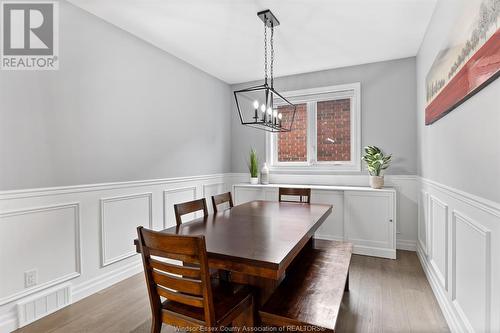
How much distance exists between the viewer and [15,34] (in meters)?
2.03

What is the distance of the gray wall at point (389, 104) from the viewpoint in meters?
3.53

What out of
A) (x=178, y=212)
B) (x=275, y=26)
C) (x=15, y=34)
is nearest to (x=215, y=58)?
(x=275, y=26)

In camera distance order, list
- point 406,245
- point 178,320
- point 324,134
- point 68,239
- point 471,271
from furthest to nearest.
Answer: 1. point 324,134
2. point 406,245
3. point 68,239
4. point 471,271
5. point 178,320

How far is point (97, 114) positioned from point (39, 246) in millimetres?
1234

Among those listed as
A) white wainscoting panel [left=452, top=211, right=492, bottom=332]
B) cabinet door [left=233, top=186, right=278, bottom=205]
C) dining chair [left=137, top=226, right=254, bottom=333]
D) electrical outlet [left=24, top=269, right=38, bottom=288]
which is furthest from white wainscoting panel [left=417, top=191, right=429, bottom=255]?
electrical outlet [left=24, top=269, right=38, bottom=288]

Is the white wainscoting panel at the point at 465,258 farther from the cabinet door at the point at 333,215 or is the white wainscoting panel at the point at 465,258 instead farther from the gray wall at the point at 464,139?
the cabinet door at the point at 333,215

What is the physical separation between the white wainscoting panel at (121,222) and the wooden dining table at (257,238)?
1.08m

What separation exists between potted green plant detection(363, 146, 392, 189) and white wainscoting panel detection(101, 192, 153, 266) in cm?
283

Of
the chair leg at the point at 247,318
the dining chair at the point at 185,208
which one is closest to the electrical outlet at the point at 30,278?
the dining chair at the point at 185,208

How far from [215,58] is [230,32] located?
2.50ft

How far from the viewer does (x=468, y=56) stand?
1400 mm

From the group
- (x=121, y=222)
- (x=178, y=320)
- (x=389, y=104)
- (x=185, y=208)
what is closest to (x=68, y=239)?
(x=121, y=222)

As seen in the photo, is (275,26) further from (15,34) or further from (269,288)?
(269,288)

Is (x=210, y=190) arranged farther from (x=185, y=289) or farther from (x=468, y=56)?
(x=468, y=56)
